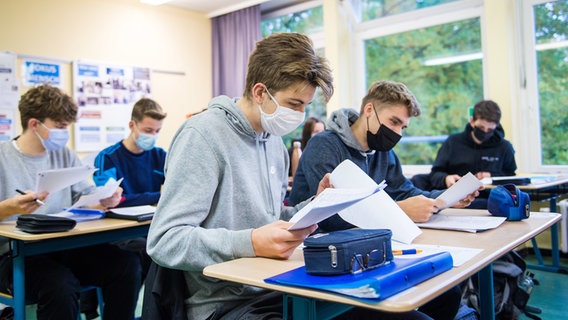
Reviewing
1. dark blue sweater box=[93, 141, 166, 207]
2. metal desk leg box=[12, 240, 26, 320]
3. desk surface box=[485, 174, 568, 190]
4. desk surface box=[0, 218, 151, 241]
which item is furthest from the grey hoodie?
desk surface box=[485, 174, 568, 190]

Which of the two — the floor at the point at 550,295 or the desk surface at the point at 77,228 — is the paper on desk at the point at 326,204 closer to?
the desk surface at the point at 77,228

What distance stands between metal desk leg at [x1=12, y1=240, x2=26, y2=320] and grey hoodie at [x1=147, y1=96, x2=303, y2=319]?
0.92 m

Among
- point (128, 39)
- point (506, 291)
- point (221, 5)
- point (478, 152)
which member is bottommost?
point (506, 291)

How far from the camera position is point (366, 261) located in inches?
37.4

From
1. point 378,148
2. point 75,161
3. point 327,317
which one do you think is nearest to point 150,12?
point 75,161

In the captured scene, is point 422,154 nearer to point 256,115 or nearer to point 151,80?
point 151,80

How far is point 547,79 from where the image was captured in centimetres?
394

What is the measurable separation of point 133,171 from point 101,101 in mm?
1977

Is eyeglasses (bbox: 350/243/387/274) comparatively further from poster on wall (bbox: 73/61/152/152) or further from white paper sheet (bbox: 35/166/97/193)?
poster on wall (bbox: 73/61/152/152)

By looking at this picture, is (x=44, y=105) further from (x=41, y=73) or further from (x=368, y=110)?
(x=41, y=73)

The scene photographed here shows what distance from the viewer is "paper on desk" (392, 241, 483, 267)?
3.47 ft

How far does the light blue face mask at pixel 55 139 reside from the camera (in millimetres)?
2201

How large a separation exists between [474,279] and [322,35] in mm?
3540

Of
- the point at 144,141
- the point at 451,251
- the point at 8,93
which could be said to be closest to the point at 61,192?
the point at 144,141
